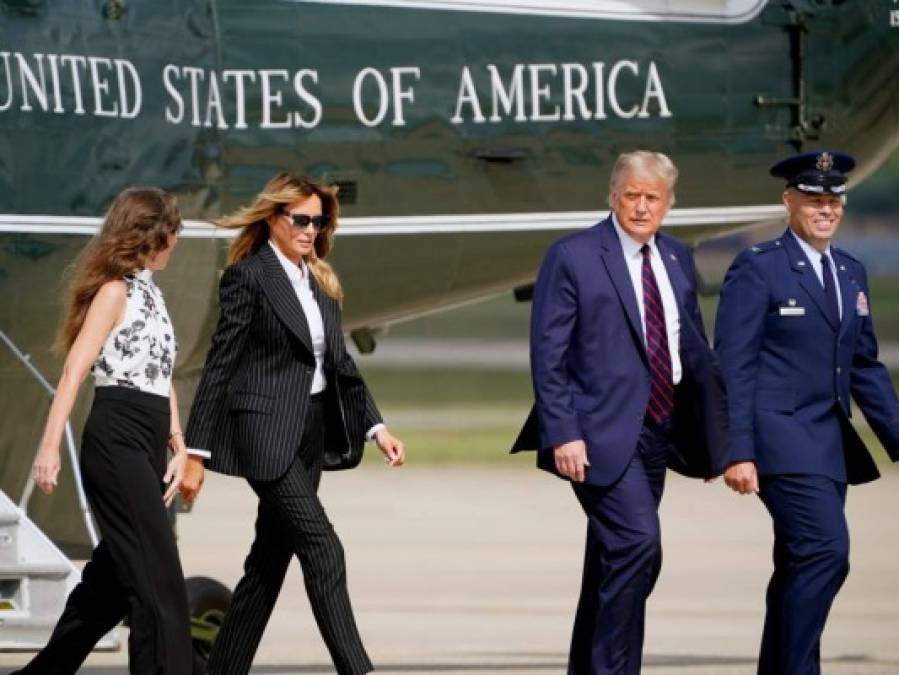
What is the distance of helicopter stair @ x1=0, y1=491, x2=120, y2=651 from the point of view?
7980 mm

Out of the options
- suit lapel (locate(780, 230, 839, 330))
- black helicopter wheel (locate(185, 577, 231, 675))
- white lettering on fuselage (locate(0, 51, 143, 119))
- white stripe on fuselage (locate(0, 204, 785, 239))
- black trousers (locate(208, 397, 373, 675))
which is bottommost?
black helicopter wheel (locate(185, 577, 231, 675))

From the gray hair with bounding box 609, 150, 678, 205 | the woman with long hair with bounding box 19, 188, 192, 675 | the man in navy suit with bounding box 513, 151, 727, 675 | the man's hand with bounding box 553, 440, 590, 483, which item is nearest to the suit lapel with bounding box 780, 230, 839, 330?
the man in navy suit with bounding box 513, 151, 727, 675

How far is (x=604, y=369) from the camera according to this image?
7.29m

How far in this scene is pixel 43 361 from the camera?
345 inches

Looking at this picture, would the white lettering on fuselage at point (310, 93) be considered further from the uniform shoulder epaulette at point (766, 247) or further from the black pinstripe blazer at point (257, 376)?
the uniform shoulder epaulette at point (766, 247)

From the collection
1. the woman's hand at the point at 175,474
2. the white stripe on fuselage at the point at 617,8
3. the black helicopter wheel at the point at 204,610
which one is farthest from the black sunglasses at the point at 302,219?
the white stripe on fuselage at the point at 617,8

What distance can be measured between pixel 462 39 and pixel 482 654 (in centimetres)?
258

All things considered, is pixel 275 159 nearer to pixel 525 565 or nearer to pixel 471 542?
pixel 525 565

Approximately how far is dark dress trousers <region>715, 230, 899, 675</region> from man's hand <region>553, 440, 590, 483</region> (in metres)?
0.50

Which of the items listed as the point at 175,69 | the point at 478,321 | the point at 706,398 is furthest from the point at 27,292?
the point at 478,321

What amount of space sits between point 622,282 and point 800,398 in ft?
2.26

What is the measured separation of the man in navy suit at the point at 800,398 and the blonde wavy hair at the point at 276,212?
1226 millimetres

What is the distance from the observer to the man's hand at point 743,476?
7.39 m

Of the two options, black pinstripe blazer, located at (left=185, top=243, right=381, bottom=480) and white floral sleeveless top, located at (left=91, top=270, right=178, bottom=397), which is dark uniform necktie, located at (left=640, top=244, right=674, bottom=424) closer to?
black pinstripe blazer, located at (left=185, top=243, right=381, bottom=480)
